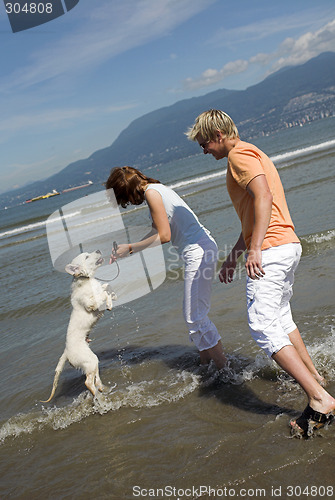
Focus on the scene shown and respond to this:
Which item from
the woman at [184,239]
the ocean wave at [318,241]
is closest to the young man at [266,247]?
the woman at [184,239]

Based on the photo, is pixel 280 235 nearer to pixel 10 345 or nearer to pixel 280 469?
pixel 280 469

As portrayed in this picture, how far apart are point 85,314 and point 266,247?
2.61 metres

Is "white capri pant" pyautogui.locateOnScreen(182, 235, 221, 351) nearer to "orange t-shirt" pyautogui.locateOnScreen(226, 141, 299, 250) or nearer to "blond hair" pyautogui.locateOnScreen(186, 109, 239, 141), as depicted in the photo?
"orange t-shirt" pyautogui.locateOnScreen(226, 141, 299, 250)

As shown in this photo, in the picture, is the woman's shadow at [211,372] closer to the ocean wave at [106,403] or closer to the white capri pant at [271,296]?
the ocean wave at [106,403]

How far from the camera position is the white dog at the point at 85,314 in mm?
4820

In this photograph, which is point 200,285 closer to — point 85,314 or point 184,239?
point 184,239

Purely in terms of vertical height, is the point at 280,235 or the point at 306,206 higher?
the point at 280,235

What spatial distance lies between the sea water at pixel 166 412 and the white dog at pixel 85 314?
1.25 ft

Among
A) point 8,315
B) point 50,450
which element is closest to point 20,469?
point 50,450

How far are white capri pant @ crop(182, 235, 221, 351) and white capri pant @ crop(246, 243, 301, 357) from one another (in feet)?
3.69

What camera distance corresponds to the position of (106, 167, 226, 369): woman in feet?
13.4

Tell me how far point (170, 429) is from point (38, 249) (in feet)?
55.0

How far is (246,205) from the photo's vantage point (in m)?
3.32

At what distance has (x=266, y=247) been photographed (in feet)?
10.5
